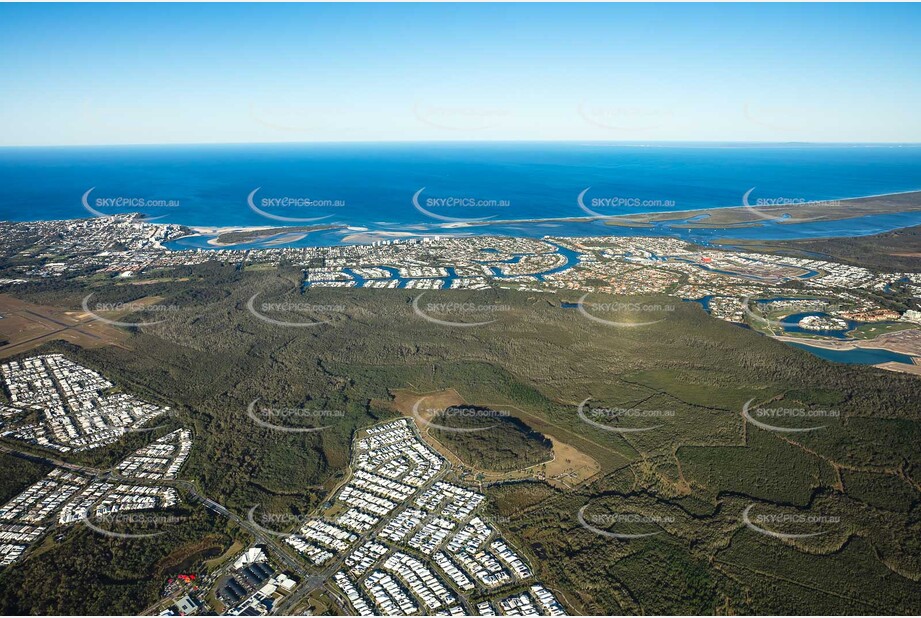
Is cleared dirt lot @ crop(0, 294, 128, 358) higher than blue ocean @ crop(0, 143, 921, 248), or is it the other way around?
blue ocean @ crop(0, 143, 921, 248)

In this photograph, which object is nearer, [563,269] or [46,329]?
[46,329]

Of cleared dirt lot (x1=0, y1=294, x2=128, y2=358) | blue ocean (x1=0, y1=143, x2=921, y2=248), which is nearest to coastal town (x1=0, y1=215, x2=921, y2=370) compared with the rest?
blue ocean (x1=0, y1=143, x2=921, y2=248)

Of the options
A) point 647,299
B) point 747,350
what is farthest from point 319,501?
point 647,299

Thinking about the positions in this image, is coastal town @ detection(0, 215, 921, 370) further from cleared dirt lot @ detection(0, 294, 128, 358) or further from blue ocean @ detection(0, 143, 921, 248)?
cleared dirt lot @ detection(0, 294, 128, 358)

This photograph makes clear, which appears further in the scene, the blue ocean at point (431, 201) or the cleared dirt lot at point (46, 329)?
the blue ocean at point (431, 201)

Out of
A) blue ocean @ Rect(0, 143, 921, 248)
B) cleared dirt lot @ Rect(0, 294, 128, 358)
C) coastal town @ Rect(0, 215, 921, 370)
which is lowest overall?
cleared dirt lot @ Rect(0, 294, 128, 358)

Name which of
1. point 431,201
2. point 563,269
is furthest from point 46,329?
point 431,201

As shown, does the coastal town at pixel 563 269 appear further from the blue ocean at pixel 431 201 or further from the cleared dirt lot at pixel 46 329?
the cleared dirt lot at pixel 46 329

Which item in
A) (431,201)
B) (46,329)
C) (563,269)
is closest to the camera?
(46,329)

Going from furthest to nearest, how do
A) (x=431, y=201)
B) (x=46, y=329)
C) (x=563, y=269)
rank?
(x=431, y=201), (x=563, y=269), (x=46, y=329)

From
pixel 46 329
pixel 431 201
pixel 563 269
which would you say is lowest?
pixel 46 329

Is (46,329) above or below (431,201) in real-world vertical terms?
below

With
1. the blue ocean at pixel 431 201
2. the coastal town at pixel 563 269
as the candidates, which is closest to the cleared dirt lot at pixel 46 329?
the coastal town at pixel 563 269

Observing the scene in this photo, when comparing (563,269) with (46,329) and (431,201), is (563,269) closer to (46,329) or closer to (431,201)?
(46,329)
